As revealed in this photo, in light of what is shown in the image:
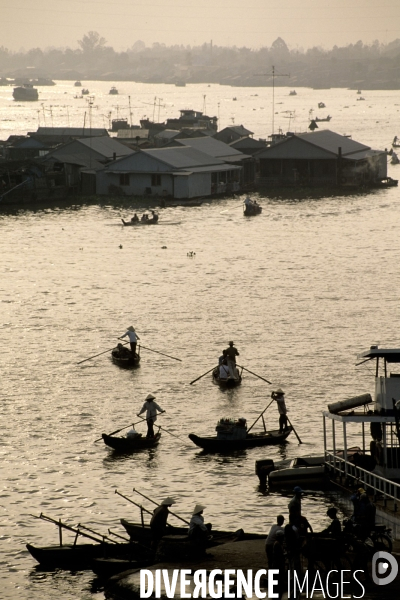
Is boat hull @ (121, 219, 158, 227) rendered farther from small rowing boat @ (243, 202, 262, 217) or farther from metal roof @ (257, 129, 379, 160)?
metal roof @ (257, 129, 379, 160)

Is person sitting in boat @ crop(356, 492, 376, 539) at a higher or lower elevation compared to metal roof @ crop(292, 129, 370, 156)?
lower

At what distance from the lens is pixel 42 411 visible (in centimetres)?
2344

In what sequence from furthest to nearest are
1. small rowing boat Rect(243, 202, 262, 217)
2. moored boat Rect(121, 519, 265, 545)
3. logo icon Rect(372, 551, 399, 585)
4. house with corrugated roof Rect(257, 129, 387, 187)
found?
house with corrugated roof Rect(257, 129, 387, 187), small rowing boat Rect(243, 202, 262, 217), moored boat Rect(121, 519, 265, 545), logo icon Rect(372, 551, 399, 585)

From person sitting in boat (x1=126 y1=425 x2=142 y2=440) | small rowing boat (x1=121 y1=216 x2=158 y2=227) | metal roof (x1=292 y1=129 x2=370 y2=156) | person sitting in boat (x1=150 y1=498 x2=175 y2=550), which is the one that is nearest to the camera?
person sitting in boat (x1=150 y1=498 x2=175 y2=550)

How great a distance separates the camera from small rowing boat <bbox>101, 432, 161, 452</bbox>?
66.7ft

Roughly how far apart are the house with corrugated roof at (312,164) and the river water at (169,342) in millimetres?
10596

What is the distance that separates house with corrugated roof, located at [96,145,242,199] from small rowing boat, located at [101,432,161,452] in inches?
1680

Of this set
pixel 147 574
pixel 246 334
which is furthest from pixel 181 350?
pixel 147 574

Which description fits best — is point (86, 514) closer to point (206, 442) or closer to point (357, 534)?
point (206, 442)

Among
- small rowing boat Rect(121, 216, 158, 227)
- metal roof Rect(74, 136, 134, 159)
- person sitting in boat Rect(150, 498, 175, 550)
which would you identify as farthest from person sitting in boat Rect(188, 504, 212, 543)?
metal roof Rect(74, 136, 134, 159)

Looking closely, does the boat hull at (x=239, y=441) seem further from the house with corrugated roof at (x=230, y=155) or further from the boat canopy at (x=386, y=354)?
the house with corrugated roof at (x=230, y=155)

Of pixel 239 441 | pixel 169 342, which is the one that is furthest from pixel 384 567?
pixel 169 342

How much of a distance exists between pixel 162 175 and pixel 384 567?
51490mm

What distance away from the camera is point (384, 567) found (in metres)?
13.0
